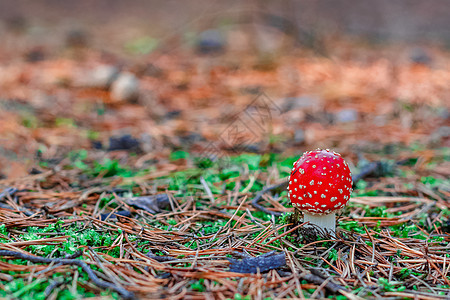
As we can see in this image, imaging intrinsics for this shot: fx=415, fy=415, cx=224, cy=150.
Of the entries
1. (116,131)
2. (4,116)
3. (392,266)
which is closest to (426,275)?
(392,266)

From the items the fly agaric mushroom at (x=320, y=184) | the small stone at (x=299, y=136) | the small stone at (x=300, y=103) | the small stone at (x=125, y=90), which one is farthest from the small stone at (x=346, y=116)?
the fly agaric mushroom at (x=320, y=184)

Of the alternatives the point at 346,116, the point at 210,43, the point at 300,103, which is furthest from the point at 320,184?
the point at 210,43

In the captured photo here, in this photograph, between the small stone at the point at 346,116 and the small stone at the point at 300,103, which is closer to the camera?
the small stone at the point at 346,116

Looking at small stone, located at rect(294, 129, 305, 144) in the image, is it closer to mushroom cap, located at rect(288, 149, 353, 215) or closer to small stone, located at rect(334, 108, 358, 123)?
small stone, located at rect(334, 108, 358, 123)

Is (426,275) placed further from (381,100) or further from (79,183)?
(381,100)

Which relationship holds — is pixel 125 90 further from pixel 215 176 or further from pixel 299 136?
pixel 215 176

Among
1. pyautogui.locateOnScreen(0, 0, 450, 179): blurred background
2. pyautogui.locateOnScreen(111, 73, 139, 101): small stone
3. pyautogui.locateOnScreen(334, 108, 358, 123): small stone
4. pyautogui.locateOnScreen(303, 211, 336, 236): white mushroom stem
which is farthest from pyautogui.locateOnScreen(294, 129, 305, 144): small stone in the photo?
pyautogui.locateOnScreen(111, 73, 139, 101): small stone

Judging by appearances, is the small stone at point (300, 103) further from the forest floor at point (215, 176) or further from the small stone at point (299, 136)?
the small stone at point (299, 136)
